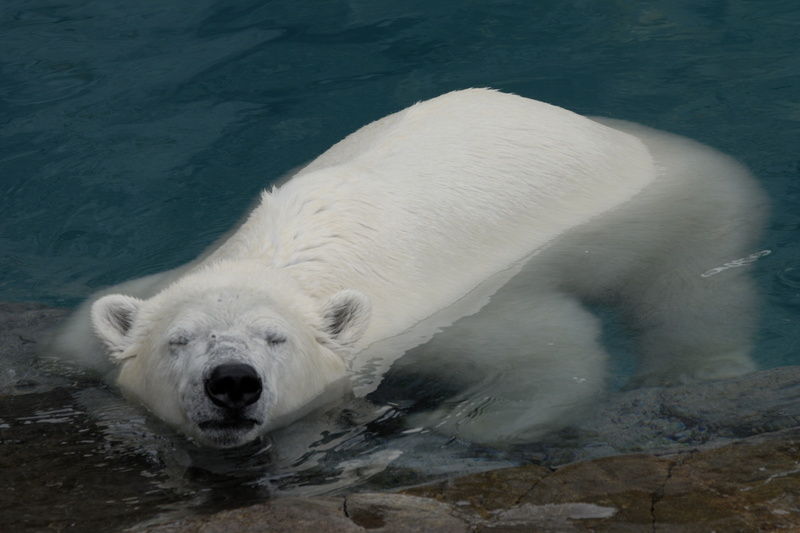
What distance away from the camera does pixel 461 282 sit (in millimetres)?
4992

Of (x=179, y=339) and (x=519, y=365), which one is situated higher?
(x=179, y=339)

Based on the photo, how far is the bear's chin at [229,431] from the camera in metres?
3.76

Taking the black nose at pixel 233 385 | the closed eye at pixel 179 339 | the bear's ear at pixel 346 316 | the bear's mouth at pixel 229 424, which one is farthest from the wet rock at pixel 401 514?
the bear's ear at pixel 346 316

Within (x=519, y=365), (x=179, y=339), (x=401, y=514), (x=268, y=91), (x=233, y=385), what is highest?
(x=268, y=91)

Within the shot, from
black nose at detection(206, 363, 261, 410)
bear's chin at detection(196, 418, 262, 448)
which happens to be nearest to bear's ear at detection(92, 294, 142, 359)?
bear's chin at detection(196, 418, 262, 448)

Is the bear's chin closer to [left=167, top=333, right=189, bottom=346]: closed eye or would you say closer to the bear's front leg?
[left=167, top=333, right=189, bottom=346]: closed eye

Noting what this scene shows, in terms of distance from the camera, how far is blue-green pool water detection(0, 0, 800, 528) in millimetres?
6547

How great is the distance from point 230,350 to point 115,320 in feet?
2.85

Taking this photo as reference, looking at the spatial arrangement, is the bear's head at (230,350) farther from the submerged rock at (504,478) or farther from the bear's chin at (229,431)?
the submerged rock at (504,478)

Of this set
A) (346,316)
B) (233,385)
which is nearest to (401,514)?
(233,385)

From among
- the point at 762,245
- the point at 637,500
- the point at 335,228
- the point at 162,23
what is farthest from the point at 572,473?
the point at 162,23

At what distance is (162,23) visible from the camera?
10109 millimetres

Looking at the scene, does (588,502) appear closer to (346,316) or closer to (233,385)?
(233,385)

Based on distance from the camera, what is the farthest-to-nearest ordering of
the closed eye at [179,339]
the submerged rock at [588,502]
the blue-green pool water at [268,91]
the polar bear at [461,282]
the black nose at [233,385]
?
the blue-green pool water at [268,91], the polar bear at [461,282], the closed eye at [179,339], the black nose at [233,385], the submerged rock at [588,502]
